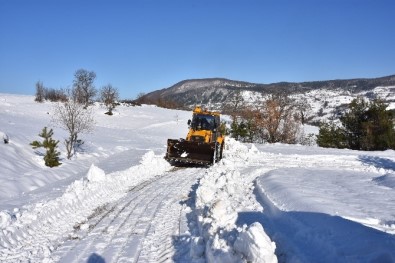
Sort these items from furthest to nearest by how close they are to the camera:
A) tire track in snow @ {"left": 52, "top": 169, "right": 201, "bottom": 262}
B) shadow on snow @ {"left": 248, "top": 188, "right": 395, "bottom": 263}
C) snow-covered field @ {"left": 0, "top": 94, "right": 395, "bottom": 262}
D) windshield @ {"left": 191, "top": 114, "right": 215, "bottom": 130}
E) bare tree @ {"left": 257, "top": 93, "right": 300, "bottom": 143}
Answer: bare tree @ {"left": 257, "top": 93, "right": 300, "bottom": 143}, windshield @ {"left": 191, "top": 114, "right": 215, "bottom": 130}, tire track in snow @ {"left": 52, "top": 169, "right": 201, "bottom": 262}, snow-covered field @ {"left": 0, "top": 94, "right": 395, "bottom": 262}, shadow on snow @ {"left": 248, "top": 188, "right": 395, "bottom": 263}

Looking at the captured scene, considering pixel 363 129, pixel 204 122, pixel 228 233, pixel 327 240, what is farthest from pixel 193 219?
pixel 363 129

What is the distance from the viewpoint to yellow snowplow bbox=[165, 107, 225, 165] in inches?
734

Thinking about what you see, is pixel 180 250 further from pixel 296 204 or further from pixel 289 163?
pixel 289 163

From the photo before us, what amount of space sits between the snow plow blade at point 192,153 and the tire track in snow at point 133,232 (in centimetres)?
653

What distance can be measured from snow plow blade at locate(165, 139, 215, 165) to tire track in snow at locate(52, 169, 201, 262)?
6.53 m

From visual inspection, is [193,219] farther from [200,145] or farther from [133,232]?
[200,145]

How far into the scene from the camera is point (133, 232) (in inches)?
305

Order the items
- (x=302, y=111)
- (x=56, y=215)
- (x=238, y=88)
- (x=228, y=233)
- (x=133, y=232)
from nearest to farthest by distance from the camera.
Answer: (x=228, y=233), (x=133, y=232), (x=56, y=215), (x=302, y=111), (x=238, y=88)

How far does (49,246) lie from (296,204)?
503 centimetres

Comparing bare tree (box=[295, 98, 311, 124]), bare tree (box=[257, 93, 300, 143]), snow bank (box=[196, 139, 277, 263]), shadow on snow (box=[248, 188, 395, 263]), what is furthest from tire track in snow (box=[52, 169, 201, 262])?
bare tree (box=[295, 98, 311, 124])

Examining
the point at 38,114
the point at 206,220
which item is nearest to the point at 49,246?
the point at 206,220

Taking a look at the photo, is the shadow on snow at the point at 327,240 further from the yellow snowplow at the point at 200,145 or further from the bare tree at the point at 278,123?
the bare tree at the point at 278,123

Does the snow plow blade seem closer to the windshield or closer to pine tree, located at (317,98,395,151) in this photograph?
the windshield

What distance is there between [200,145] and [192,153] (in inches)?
21.4
